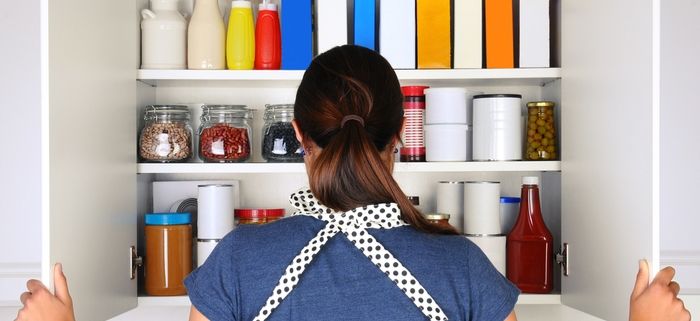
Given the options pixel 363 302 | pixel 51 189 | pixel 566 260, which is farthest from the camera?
pixel 566 260

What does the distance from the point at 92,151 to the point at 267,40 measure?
448 mm

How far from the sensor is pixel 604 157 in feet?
4.57

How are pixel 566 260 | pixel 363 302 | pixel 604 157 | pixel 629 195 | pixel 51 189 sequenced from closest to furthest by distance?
1. pixel 363 302
2. pixel 51 189
3. pixel 629 195
4. pixel 604 157
5. pixel 566 260

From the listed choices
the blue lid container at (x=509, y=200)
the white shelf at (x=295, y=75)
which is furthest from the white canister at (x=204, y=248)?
the blue lid container at (x=509, y=200)

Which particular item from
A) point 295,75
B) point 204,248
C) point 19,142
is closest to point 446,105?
point 295,75

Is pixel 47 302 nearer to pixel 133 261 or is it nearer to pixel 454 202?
pixel 133 261

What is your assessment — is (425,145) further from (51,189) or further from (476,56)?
(51,189)

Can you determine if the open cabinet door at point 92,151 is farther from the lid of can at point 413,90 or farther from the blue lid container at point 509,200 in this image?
the blue lid container at point 509,200

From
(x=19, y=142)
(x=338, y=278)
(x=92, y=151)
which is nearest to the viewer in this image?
(x=338, y=278)

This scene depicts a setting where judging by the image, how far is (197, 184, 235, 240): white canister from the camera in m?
1.63

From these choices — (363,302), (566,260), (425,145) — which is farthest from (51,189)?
(566,260)

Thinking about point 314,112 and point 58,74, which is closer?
point 314,112

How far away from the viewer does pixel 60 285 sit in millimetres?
1116

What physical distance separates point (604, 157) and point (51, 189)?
868 millimetres
